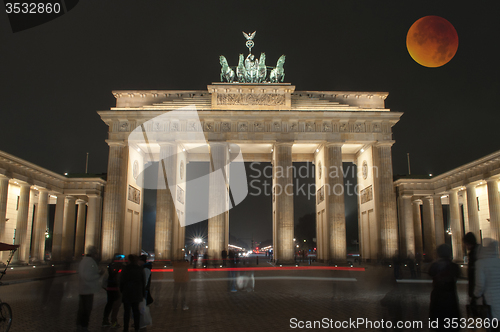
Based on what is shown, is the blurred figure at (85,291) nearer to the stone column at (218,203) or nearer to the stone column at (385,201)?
the stone column at (218,203)

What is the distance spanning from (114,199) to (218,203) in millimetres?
10108

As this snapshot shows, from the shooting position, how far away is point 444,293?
23.3 ft

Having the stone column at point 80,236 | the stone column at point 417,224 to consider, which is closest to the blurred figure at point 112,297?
the stone column at point 80,236

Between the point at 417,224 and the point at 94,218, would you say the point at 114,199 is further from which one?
the point at 417,224

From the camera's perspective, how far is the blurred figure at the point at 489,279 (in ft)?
21.7

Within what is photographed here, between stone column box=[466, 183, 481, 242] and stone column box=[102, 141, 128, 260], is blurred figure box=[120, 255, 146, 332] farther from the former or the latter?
stone column box=[466, 183, 481, 242]

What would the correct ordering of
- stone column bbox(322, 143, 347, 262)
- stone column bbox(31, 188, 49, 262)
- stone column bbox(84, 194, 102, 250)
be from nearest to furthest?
stone column bbox(322, 143, 347, 262), stone column bbox(31, 188, 49, 262), stone column bbox(84, 194, 102, 250)

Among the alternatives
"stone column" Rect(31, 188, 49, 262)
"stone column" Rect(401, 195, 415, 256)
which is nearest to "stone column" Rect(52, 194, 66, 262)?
"stone column" Rect(31, 188, 49, 262)

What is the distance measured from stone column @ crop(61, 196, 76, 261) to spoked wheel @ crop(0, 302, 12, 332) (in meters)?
36.7

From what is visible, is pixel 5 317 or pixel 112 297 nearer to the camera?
pixel 5 317

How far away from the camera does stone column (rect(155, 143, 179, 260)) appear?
39.6 m

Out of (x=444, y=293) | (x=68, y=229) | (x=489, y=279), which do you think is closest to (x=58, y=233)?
(x=68, y=229)

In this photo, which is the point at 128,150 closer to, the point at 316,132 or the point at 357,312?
the point at 316,132

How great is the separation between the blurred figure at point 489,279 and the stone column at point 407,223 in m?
36.6
